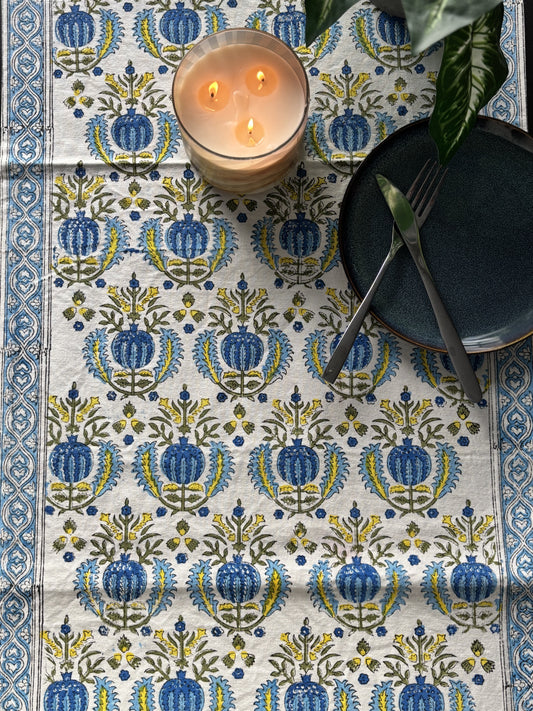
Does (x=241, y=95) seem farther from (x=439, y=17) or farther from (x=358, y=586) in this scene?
(x=358, y=586)

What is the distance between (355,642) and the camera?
2.20 feet

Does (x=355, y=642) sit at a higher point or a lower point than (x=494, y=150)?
lower

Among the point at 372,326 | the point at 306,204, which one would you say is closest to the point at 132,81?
the point at 306,204

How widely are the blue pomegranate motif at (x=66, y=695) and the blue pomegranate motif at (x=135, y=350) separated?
0.27m

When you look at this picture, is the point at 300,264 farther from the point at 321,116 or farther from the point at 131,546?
the point at 131,546

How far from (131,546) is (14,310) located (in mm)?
234

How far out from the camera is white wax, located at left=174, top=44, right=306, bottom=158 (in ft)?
2.12

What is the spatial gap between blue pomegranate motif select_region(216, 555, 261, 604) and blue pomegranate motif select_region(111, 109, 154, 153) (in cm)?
38

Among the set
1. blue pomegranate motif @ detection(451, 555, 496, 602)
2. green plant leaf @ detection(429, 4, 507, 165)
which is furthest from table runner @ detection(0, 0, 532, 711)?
green plant leaf @ detection(429, 4, 507, 165)

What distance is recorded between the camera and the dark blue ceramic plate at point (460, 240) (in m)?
0.68

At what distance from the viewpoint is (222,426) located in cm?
69

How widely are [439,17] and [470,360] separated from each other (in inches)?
12.4

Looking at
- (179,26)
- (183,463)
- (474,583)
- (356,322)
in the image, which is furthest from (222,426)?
(179,26)

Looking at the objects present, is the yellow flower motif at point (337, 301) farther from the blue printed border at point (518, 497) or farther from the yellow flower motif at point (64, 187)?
the yellow flower motif at point (64, 187)
